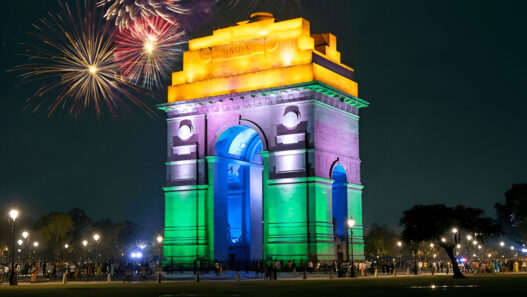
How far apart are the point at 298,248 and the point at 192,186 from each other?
36.1 feet

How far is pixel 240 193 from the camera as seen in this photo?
220ft

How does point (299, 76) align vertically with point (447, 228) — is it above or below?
above

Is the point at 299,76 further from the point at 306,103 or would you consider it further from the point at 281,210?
the point at 281,210

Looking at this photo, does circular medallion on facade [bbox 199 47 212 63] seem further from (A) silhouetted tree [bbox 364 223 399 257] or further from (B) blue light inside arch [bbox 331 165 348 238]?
(A) silhouetted tree [bbox 364 223 399 257]

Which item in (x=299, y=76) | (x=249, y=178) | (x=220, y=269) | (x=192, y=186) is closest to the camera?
(x=220, y=269)

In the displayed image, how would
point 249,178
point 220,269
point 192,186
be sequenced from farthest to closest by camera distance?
1. point 249,178
2. point 192,186
3. point 220,269

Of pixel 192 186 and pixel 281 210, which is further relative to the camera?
pixel 192 186

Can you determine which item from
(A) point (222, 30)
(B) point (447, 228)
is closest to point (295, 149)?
(A) point (222, 30)

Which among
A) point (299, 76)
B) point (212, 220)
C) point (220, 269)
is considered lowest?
point (220, 269)

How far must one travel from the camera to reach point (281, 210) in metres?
58.1

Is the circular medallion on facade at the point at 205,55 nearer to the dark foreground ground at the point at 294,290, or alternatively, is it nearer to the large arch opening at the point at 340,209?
the large arch opening at the point at 340,209

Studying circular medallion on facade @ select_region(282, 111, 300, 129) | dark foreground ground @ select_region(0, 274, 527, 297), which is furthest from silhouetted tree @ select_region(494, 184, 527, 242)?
dark foreground ground @ select_region(0, 274, 527, 297)

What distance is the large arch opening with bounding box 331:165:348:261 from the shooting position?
6159 centimetres

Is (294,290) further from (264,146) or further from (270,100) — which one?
(270,100)
